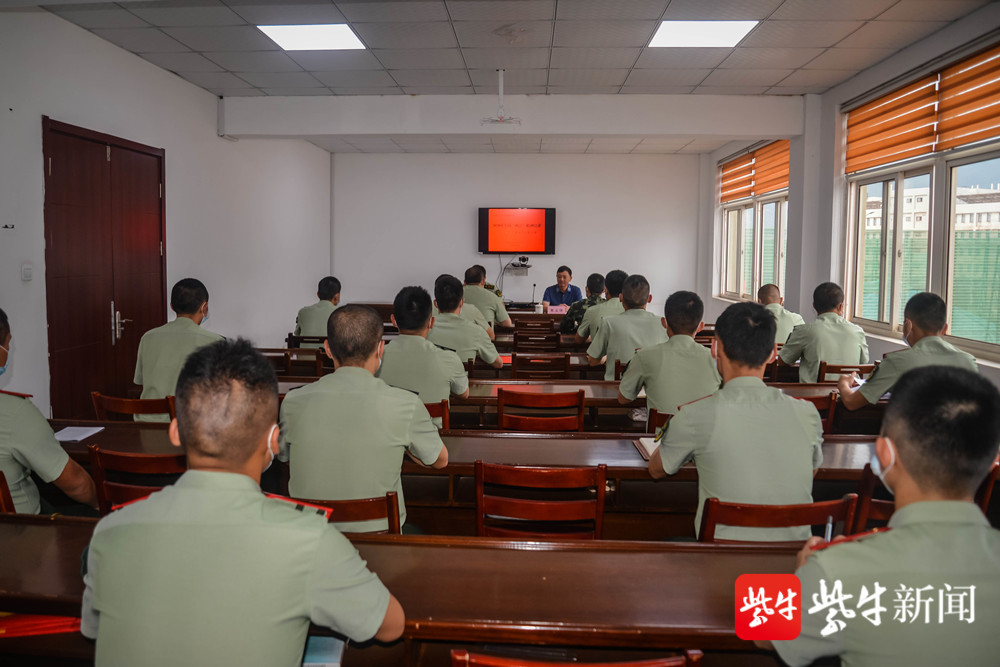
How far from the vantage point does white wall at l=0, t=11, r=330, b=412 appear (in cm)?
443

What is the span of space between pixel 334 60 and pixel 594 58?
7.37 feet

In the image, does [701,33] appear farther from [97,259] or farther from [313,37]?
[97,259]

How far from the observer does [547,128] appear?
728 cm

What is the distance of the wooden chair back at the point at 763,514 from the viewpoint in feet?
5.67

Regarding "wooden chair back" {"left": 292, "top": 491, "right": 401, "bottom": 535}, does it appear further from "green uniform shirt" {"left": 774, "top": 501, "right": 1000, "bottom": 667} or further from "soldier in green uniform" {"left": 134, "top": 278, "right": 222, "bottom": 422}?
"soldier in green uniform" {"left": 134, "top": 278, "right": 222, "bottom": 422}

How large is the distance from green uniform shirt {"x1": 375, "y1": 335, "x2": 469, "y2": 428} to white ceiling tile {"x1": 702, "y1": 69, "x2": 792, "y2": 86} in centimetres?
447

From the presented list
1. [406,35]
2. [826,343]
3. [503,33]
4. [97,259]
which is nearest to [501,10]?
[503,33]

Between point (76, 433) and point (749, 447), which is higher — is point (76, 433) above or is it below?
below

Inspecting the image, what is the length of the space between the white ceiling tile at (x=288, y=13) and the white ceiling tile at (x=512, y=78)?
170cm

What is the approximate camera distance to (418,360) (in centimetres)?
329

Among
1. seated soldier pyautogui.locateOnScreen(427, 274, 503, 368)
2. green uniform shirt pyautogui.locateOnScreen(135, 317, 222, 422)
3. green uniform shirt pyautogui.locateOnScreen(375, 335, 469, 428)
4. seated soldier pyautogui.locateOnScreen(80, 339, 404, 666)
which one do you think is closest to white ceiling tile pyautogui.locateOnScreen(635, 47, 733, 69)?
seated soldier pyautogui.locateOnScreen(427, 274, 503, 368)

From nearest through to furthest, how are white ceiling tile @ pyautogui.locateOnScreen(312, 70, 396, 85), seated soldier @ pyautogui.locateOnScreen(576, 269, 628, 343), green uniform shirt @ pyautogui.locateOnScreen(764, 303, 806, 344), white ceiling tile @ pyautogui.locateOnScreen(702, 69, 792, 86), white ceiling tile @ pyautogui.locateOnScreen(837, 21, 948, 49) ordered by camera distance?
white ceiling tile @ pyautogui.locateOnScreen(837, 21, 948, 49) < seated soldier @ pyautogui.locateOnScreen(576, 269, 628, 343) < green uniform shirt @ pyautogui.locateOnScreen(764, 303, 806, 344) < white ceiling tile @ pyautogui.locateOnScreen(702, 69, 792, 86) < white ceiling tile @ pyautogui.locateOnScreen(312, 70, 396, 85)

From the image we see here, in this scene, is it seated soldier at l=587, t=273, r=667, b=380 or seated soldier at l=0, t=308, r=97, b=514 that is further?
seated soldier at l=587, t=273, r=667, b=380

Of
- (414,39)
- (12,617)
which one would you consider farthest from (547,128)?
(12,617)
